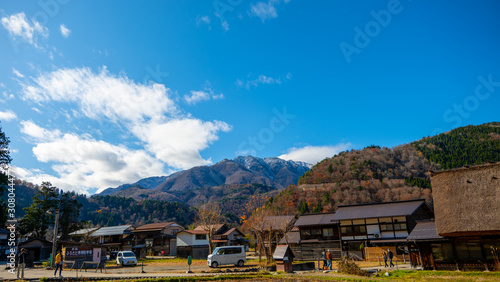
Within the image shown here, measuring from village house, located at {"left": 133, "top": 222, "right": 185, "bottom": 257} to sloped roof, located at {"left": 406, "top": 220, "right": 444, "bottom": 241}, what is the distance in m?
44.1

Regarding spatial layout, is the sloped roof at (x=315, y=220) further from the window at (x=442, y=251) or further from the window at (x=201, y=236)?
the window at (x=201, y=236)

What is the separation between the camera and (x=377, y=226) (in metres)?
33.0

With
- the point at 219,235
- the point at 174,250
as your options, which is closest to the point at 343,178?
the point at 219,235

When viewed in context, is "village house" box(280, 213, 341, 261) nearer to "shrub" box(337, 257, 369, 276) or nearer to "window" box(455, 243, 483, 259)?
"shrub" box(337, 257, 369, 276)

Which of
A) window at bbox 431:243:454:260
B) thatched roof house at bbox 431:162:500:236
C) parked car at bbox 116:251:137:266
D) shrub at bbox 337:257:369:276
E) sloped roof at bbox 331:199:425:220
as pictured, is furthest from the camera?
→ sloped roof at bbox 331:199:425:220

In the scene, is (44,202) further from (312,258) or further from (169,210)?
(169,210)

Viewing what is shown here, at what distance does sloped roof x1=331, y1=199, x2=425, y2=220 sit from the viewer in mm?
32381

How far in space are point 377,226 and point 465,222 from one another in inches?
569

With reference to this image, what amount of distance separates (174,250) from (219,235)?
8843 mm

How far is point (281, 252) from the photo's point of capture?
2228 centimetres

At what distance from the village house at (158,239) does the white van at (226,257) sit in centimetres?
3009

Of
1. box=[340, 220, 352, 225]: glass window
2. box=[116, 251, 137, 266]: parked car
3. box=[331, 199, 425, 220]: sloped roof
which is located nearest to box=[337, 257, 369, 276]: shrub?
box=[331, 199, 425, 220]: sloped roof

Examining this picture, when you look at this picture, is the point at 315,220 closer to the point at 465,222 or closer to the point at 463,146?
the point at 465,222

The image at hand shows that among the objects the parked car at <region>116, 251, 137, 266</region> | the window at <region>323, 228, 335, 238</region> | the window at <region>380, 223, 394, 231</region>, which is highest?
the window at <region>380, 223, 394, 231</region>
